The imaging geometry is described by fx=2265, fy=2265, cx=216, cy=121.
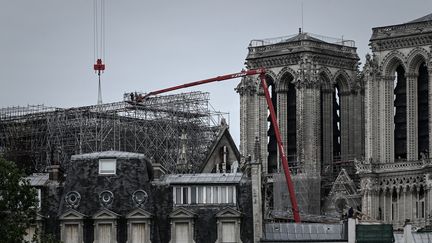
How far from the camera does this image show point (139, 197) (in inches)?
4409

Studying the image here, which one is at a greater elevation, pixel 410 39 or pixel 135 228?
pixel 410 39

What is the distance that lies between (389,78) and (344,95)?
14.4 m

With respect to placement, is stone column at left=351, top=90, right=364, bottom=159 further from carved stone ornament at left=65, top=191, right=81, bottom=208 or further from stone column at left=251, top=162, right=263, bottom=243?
carved stone ornament at left=65, top=191, right=81, bottom=208

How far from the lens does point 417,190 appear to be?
18538cm

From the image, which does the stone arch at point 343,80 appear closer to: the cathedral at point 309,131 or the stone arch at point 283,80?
the cathedral at point 309,131

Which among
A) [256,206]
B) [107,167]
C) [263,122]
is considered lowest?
[256,206]

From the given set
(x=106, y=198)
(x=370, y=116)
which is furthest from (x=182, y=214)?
(x=370, y=116)

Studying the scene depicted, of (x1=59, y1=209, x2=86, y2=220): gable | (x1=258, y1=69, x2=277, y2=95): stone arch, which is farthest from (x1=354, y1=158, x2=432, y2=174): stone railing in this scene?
(x1=59, y1=209, x2=86, y2=220): gable

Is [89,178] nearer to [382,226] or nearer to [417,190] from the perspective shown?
[382,226]

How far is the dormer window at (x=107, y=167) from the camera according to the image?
112500mm

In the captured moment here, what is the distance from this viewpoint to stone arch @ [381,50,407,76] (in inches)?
7283

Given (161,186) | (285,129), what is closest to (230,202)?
(161,186)

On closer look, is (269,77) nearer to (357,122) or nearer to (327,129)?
(327,129)

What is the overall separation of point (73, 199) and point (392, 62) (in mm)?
76904
